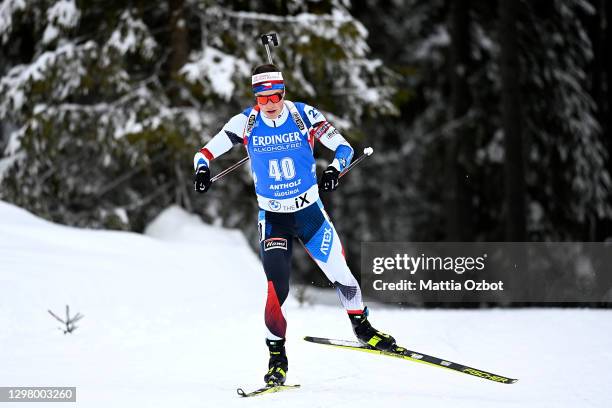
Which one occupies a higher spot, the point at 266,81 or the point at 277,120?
the point at 266,81

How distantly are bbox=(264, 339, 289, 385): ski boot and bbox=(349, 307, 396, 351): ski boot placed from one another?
663 millimetres

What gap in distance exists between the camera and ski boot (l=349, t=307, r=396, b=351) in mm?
6273

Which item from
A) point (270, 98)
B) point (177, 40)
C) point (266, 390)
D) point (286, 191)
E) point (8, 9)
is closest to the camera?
point (266, 390)

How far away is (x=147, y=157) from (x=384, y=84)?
4.14m

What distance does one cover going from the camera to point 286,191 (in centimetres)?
615

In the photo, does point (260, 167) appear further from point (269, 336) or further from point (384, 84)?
point (384, 84)

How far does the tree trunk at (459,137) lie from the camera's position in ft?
53.9

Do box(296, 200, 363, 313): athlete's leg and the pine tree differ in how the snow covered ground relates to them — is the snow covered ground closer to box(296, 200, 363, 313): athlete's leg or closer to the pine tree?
box(296, 200, 363, 313): athlete's leg

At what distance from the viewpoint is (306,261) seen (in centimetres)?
2505

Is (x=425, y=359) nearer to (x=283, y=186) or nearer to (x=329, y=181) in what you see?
(x=329, y=181)

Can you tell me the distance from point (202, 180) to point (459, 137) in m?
11.8

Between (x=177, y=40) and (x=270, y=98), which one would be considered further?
(x=177, y=40)

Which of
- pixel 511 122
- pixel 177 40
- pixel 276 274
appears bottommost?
pixel 276 274

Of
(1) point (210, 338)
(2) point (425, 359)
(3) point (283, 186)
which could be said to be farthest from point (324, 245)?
(1) point (210, 338)
